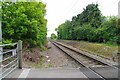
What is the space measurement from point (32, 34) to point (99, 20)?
33589 millimetres

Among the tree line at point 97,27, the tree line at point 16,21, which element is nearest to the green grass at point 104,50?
the tree line at point 97,27

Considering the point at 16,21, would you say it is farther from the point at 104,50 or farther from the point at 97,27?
the point at 97,27

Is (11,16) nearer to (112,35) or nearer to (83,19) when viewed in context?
(112,35)

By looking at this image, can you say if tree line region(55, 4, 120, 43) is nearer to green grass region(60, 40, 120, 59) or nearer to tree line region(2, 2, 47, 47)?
green grass region(60, 40, 120, 59)

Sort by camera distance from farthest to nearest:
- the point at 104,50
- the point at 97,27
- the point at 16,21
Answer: the point at 97,27 < the point at 104,50 < the point at 16,21

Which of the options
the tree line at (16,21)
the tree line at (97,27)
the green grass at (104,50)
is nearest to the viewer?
the tree line at (16,21)

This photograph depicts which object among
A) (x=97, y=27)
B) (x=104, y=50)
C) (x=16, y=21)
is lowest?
(x=104, y=50)

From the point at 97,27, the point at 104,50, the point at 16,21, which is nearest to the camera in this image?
the point at 16,21

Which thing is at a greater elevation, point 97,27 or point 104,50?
point 97,27

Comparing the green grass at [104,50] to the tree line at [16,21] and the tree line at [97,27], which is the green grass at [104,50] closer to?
the tree line at [97,27]

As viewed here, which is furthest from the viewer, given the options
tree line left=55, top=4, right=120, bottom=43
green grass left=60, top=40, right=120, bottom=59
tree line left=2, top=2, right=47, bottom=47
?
tree line left=55, top=4, right=120, bottom=43

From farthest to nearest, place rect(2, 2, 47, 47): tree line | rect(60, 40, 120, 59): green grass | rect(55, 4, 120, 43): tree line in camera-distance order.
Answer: rect(55, 4, 120, 43): tree line, rect(60, 40, 120, 59): green grass, rect(2, 2, 47, 47): tree line

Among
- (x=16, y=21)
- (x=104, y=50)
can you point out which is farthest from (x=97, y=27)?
(x=16, y=21)

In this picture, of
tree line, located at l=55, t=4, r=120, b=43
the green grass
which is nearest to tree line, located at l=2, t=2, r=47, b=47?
the green grass
